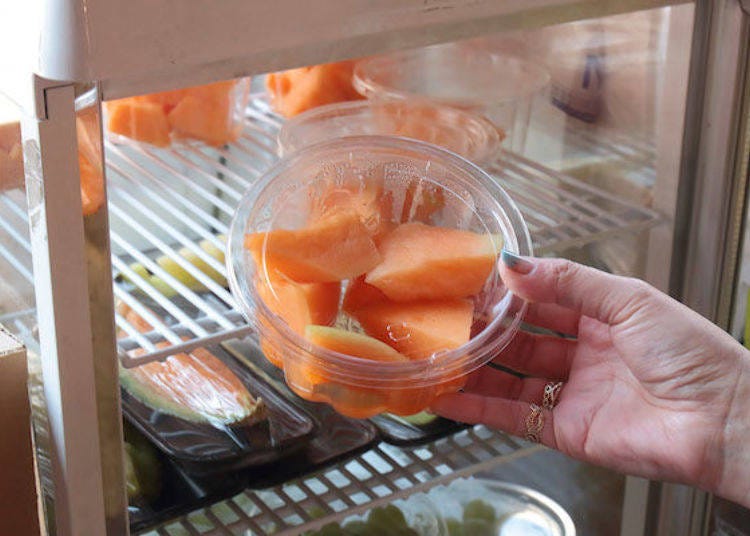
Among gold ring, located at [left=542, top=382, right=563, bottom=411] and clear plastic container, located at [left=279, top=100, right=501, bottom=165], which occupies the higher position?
clear plastic container, located at [left=279, top=100, right=501, bottom=165]

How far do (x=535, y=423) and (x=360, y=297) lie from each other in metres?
0.29

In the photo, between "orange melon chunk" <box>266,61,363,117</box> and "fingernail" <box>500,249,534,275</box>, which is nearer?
"fingernail" <box>500,249,534,275</box>

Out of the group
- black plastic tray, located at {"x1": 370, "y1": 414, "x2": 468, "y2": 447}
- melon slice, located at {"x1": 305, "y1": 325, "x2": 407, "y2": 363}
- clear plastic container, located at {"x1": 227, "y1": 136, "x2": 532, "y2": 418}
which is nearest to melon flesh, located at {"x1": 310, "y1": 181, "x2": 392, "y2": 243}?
clear plastic container, located at {"x1": 227, "y1": 136, "x2": 532, "y2": 418}

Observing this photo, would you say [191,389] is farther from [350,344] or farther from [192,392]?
[350,344]

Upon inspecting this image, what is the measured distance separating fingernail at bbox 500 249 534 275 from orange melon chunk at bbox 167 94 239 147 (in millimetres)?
559

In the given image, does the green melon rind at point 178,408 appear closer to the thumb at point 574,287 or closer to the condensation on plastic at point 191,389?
the condensation on plastic at point 191,389

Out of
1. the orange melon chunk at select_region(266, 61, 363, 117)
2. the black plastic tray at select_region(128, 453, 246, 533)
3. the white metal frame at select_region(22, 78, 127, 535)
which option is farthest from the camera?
the orange melon chunk at select_region(266, 61, 363, 117)

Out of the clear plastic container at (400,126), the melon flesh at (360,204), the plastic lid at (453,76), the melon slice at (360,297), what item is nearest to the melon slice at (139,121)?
the clear plastic container at (400,126)

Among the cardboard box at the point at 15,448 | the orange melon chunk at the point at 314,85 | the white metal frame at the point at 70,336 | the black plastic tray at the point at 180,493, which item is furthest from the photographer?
the orange melon chunk at the point at 314,85

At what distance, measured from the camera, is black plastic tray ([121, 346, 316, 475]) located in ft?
4.08

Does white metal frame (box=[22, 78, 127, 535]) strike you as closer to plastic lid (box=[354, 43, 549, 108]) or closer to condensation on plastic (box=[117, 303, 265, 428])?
condensation on plastic (box=[117, 303, 265, 428])

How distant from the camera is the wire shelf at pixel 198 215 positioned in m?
1.26

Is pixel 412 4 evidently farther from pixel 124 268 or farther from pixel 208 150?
pixel 208 150

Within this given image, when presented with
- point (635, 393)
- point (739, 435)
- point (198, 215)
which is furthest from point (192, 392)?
point (739, 435)
